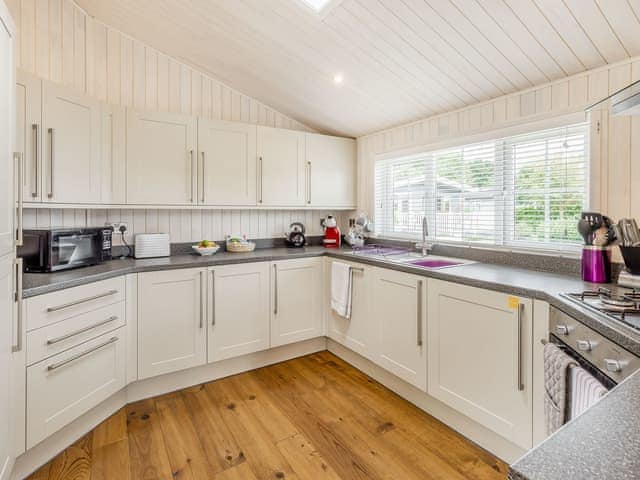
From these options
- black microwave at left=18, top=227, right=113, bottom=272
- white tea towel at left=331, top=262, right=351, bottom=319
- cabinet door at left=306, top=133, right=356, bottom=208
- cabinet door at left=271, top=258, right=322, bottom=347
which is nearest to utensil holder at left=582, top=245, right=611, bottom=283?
white tea towel at left=331, top=262, right=351, bottom=319

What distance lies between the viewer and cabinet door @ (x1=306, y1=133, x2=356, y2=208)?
11.1 ft

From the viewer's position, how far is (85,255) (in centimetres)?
223

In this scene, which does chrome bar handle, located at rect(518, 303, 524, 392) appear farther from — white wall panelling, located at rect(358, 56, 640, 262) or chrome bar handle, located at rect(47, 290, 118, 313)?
chrome bar handle, located at rect(47, 290, 118, 313)

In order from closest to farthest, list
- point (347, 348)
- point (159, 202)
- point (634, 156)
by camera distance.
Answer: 1. point (634, 156)
2. point (159, 202)
3. point (347, 348)

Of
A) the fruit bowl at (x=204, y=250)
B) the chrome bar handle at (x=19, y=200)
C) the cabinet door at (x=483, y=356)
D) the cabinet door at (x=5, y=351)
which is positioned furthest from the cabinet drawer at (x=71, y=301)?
the cabinet door at (x=483, y=356)

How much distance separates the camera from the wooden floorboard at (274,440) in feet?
5.64

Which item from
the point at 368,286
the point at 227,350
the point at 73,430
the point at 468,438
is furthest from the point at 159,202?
the point at 468,438

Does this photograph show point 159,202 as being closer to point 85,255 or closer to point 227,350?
point 85,255

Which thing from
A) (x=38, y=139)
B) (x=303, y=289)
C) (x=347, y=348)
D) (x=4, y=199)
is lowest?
(x=347, y=348)

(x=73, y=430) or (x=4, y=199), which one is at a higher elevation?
(x=4, y=199)

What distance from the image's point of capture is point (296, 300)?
2965 mm

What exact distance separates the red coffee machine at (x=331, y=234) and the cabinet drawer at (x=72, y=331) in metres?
1.89

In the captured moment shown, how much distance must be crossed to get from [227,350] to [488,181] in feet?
7.45

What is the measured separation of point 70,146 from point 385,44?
6.71 feet
